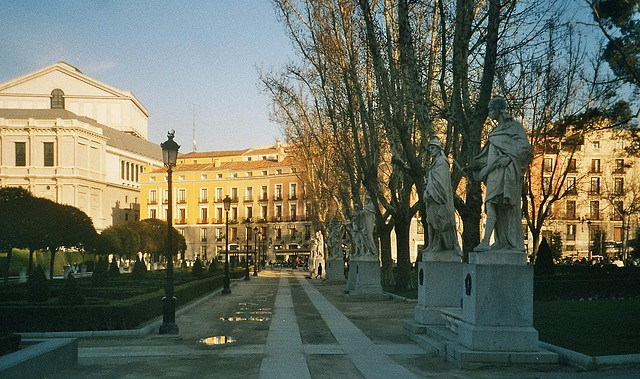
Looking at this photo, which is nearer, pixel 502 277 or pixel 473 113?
pixel 502 277

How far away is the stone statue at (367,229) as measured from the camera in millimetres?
26469

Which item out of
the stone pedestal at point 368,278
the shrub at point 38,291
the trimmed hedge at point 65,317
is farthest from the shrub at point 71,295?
the stone pedestal at point 368,278

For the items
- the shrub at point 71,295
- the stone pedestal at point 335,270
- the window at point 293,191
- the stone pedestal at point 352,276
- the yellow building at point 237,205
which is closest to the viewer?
the shrub at point 71,295

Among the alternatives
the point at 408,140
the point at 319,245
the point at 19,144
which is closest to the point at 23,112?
the point at 19,144

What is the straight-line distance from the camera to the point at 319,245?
55.8 metres

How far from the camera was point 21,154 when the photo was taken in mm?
90562

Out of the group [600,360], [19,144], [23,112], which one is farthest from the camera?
[23,112]

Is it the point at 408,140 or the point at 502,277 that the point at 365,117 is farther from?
the point at 502,277

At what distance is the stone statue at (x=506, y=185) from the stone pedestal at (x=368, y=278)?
51.2ft

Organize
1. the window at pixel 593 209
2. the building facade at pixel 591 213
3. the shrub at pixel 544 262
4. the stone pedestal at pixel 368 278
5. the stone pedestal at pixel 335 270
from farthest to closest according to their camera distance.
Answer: the window at pixel 593 209 < the building facade at pixel 591 213 < the stone pedestal at pixel 335 270 < the shrub at pixel 544 262 < the stone pedestal at pixel 368 278

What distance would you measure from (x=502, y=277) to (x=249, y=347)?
4966mm

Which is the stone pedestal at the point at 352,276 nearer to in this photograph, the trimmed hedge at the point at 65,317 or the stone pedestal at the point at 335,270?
the stone pedestal at the point at 335,270

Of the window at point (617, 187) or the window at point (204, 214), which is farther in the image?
the window at point (204, 214)

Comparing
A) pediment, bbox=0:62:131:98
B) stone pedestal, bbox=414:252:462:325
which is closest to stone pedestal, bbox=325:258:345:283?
stone pedestal, bbox=414:252:462:325
